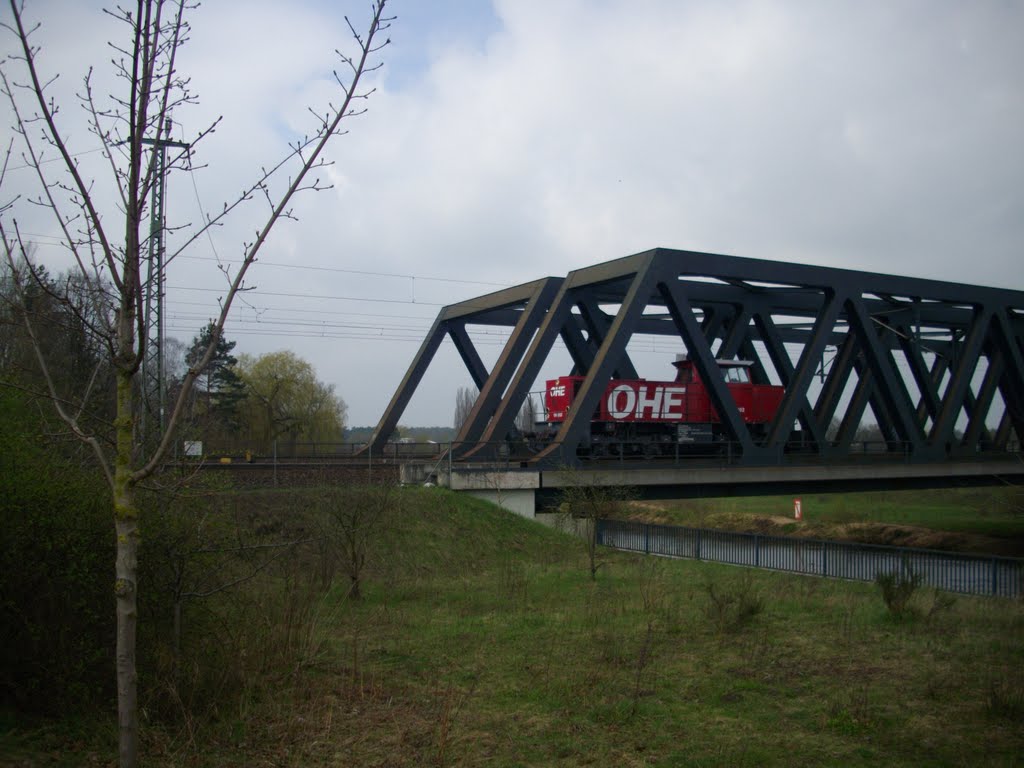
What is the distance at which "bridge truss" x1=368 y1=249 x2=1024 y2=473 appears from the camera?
3148 centimetres

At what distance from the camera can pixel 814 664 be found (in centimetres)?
1187

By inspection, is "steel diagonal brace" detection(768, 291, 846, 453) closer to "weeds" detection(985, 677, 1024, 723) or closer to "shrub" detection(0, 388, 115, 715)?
"weeds" detection(985, 677, 1024, 723)

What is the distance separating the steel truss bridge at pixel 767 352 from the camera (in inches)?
1234

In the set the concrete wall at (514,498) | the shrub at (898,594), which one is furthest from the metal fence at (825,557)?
the concrete wall at (514,498)

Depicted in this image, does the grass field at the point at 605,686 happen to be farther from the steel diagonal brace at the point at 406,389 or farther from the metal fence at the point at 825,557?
the steel diagonal brace at the point at 406,389

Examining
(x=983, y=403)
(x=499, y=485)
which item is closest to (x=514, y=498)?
(x=499, y=485)

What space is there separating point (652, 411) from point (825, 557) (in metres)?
15.2

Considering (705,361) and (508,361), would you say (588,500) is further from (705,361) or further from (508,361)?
(508,361)

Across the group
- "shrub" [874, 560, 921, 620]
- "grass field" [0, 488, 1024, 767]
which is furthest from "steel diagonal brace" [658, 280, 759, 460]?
"shrub" [874, 560, 921, 620]

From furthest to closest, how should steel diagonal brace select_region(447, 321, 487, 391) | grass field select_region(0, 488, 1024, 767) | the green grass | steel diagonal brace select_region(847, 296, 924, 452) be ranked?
the green grass → steel diagonal brace select_region(447, 321, 487, 391) → steel diagonal brace select_region(847, 296, 924, 452) → grass field select_region(0, 488, 1024, 767)

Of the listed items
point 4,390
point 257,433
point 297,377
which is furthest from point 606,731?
point 297,377

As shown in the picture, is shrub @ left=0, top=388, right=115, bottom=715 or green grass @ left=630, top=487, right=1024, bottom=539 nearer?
shrub @ left=0, top=388, right=115, bottom=715

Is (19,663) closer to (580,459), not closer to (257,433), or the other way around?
(580,459)

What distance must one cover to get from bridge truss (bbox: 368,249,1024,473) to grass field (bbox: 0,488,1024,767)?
14.5 metres
